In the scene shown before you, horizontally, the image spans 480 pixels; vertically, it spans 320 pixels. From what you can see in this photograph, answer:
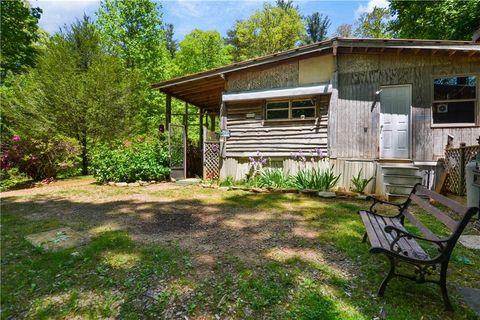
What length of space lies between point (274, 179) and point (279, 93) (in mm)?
3069

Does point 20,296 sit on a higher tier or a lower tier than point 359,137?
lower

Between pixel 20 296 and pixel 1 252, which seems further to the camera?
pixel 1 252

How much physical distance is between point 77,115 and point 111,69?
9.50ft

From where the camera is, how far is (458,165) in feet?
21.8

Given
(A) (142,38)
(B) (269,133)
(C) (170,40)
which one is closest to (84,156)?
(B) (269,133)

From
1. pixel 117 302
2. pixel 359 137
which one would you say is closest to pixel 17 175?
pixel 117 302

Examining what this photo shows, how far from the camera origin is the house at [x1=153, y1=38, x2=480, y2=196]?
767cm

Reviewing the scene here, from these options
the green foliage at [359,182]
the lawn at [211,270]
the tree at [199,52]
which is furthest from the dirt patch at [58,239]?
the tree at [199,52]

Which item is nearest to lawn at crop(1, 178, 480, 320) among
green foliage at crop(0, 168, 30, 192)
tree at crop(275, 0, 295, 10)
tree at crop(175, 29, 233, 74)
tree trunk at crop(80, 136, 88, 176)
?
green foliage at crop(0, 168, 30, 192)

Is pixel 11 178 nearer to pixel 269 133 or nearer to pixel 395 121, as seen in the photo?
pixel 269 133

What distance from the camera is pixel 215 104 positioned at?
1422cm

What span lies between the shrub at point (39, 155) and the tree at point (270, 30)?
21.9 metres

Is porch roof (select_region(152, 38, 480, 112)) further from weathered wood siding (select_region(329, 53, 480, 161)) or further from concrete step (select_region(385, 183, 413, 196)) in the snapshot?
concrete step (select_region(385, 183, 413, 196))

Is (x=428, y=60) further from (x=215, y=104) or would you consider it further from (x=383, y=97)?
(x=215, y=104)
